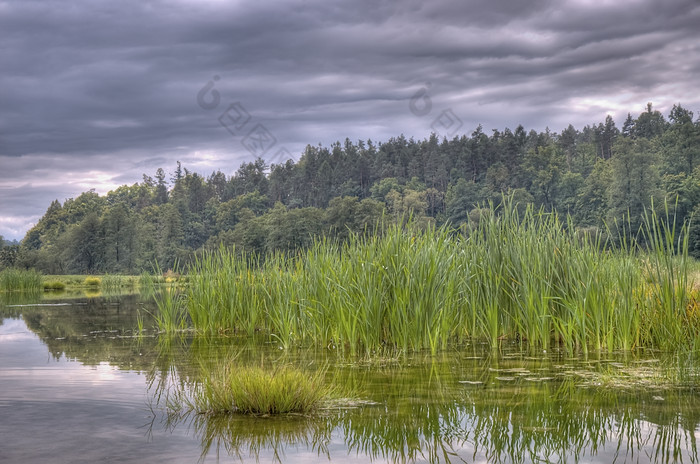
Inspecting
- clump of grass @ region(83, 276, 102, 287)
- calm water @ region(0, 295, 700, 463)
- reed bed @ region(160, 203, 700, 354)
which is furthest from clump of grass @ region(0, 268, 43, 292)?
reed bed @ region(160, 203, 700, 354)

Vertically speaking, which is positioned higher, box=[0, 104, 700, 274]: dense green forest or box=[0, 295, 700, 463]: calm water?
box=[0, 104, 700, 274]: dense green forest

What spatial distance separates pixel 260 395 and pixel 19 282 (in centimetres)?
3427

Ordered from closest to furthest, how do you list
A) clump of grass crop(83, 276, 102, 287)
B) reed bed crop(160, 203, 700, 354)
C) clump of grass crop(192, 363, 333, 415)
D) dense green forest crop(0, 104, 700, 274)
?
clump of grass crop(192, 363, 333, 415), reed bed crop(160, 203, 700, 354), clump of grass crop(83, 276, 102, 287), dense green forest crop(0, 104, 700, 274)

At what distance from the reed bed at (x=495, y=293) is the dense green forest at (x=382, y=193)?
131 ft

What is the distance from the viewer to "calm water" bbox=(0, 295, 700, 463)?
13.8 feet

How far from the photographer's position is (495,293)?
8914 millimetres

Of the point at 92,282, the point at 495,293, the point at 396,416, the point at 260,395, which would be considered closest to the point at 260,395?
the point at 260,395

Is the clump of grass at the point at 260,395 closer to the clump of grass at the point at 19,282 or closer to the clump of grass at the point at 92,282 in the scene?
the clump of grass at the point at 19,282

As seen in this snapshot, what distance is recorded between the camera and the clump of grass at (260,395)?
5027mm

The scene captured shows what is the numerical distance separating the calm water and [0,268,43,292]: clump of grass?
94.5 ft

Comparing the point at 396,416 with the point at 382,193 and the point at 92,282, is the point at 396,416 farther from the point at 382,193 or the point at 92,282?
the point at 382,193

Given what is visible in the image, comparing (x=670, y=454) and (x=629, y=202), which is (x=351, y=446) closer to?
(x=670, y=454)

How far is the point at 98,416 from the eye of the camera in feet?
17.7

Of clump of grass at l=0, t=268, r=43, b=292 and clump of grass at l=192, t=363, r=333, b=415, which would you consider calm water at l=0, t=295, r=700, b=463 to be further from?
clump of grass at l=0, t=268, r=43, b=292
